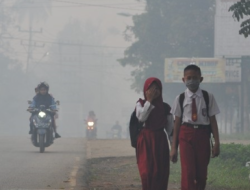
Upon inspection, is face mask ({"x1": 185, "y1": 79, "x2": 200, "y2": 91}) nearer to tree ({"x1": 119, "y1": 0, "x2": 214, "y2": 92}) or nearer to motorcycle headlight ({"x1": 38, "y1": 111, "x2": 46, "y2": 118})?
motorcycle headlight ({"x1": 38, "y1": 111, "x2": 46, "y2": 118})

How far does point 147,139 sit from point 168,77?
40.6 meters

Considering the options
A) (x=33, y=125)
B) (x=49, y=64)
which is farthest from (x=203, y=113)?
(x=49, y=64)

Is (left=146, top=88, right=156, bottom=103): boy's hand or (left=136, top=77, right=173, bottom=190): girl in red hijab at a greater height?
(left=146, top=88, right=156, bottom=103): boy's hand

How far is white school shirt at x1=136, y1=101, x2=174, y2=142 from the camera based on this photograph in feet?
30.9

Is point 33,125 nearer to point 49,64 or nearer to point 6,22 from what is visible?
point 6,22

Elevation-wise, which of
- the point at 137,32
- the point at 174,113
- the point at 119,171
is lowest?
the point at 119,171

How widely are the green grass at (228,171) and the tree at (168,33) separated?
3232 cm

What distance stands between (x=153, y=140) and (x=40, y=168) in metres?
7.12

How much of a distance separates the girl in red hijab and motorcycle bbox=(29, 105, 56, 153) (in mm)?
11365

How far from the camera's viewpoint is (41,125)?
20781mm

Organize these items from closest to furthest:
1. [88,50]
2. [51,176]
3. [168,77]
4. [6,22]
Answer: [51,176] → [168,77] → [6,22] → [88,50]

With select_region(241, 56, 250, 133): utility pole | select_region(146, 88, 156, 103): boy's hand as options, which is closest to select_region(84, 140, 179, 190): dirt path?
select_region(146, 88, 156, 103): boy's hand

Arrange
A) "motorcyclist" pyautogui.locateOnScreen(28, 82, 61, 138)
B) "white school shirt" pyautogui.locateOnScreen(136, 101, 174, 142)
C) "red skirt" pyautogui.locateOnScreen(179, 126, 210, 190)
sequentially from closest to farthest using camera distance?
"red skirt" pyautogui.locateOnScreen(179, 126, 210, 190), "white school shirt" pyautogui.locateOnScreen(136, 101, 174, 142), "motorcyclist" pyautogui.locateOnScreen(28, 82, 61, 138)

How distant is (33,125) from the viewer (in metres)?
20.9
